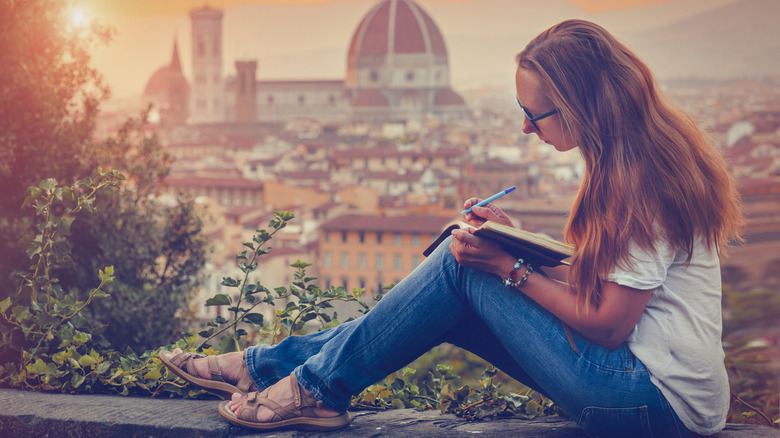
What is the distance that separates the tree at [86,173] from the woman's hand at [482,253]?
4.22 feet

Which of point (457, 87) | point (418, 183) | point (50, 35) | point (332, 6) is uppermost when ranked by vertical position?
point (332, 6)

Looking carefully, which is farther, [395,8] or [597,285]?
[395,8]

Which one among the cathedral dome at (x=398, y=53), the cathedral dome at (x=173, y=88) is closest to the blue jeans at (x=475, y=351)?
the cathedral dome at (x=398, y=53)

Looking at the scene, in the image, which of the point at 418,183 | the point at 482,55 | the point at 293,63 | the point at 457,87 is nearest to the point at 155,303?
the point at 418,183

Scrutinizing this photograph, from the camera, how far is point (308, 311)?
1.18 metres

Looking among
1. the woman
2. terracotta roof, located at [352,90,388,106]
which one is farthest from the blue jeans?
terracotta roof, located at [352,90,388,106]

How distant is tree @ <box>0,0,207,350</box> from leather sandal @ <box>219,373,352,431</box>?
1.04m

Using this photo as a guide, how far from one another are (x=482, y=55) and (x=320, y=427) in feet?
148

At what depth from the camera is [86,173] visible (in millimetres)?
2545

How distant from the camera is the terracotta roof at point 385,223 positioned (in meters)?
15.4

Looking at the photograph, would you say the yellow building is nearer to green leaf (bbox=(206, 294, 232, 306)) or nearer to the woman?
green leaf (bbox=(206, 294, 232, 306))

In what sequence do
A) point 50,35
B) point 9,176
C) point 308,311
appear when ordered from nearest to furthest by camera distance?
point 308,311 → point 9,176 → point 50,35

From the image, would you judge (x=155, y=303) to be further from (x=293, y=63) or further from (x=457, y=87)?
(x=457, y=87)

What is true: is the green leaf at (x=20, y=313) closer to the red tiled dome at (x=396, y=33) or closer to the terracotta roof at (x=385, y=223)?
the terracotta roof at (x=385, y=223)
